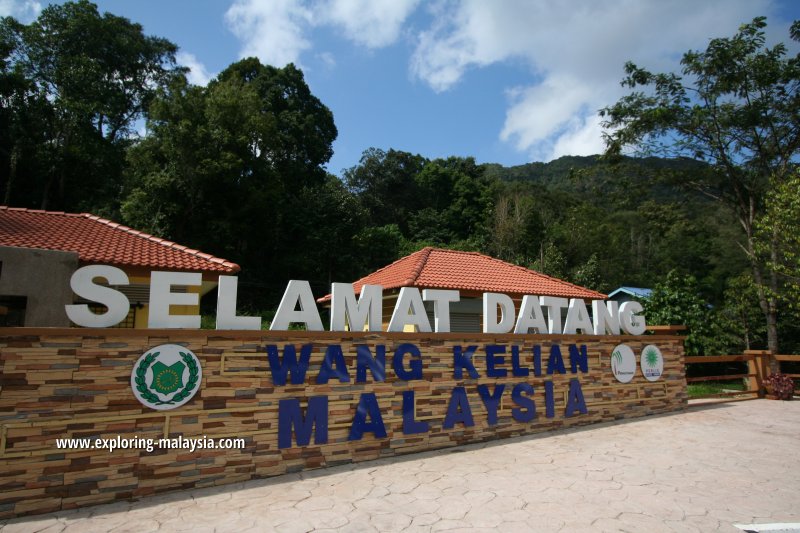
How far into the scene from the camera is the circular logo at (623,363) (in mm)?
9672

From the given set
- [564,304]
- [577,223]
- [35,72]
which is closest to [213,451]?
[564,304]

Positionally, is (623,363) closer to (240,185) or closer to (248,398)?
(248,398)

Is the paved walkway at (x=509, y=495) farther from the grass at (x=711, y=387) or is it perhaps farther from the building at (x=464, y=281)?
the grass at (x=711, y=387)

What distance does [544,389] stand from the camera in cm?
850

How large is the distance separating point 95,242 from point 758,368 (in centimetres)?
1822

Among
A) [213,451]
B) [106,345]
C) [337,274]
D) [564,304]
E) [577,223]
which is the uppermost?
[577,223]

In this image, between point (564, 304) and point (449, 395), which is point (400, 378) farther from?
point (564, 304)

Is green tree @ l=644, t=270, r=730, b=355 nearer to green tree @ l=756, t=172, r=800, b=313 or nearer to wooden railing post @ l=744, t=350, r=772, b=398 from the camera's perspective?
green tree @ l=756, t=172, r=800, b=313

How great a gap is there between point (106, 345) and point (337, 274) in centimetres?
2232

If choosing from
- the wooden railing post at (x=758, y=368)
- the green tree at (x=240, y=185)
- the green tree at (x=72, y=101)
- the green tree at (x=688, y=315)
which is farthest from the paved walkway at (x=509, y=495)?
the green tree at (x=72, y=101)

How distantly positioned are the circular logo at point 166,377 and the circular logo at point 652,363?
8.98 meters

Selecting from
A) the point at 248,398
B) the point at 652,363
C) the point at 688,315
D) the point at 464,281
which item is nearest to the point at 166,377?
the point at 248,398

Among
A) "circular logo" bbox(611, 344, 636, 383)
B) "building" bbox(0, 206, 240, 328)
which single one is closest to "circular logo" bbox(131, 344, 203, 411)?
"building" bbox(0, 206, 240, 328)

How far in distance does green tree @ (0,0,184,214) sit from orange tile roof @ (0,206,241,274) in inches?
529
